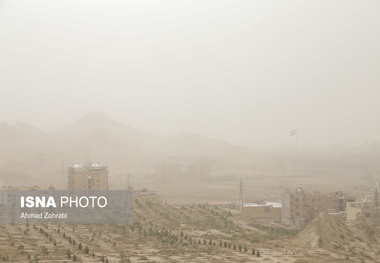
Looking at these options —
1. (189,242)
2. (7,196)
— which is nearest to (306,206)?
(189,242)

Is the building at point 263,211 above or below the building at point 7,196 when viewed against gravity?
below

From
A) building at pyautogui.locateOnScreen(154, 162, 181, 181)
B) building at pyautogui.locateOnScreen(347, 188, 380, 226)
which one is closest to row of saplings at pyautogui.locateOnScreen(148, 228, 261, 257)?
building at pyautogui.locateOnScreen(347, 188, 380, 226)

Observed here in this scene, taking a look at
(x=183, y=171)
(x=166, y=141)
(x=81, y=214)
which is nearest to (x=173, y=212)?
(x=81, y=214)

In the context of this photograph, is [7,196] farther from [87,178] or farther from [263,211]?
[263,211]

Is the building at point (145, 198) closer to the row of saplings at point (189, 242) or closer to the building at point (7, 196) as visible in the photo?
the building at point (7, 196)

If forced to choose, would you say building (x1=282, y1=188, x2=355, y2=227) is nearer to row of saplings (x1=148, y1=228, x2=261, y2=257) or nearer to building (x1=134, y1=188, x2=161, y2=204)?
building (x1=134, y1=188, x2=161, y2=204)

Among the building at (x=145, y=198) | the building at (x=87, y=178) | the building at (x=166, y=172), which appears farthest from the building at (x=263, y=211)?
the building at (x=166, y=172)

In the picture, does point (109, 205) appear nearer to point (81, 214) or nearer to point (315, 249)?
point (81, 214)
